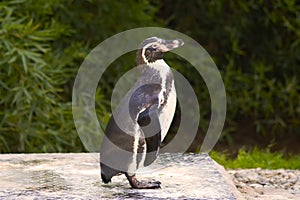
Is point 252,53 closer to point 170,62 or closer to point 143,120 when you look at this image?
point 170,62

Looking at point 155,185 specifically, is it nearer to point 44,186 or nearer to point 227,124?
point 44,186

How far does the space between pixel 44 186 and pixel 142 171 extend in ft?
1.39

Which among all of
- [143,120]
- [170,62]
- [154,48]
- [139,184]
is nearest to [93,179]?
[139,184]

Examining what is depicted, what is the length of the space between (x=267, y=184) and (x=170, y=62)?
217cm

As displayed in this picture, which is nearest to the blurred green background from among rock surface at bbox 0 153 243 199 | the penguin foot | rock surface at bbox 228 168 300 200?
rock surface at bbox 228 168 300 200

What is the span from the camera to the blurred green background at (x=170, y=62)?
14.5ft

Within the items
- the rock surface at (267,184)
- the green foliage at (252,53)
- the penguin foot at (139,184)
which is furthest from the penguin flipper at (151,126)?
the green foliage at (252,53)

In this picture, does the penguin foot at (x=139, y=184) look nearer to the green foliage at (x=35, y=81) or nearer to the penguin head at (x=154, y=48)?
the penguin head at (x=154, y=48)

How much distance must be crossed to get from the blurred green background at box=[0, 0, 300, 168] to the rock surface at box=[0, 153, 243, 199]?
1.09 meters

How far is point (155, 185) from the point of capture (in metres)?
2.64

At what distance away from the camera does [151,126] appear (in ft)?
8.36

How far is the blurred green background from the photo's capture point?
Result: 4.41 m

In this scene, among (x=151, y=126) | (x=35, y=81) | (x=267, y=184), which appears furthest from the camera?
(x=35, y=81)

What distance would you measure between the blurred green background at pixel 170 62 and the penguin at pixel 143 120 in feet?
5.39
